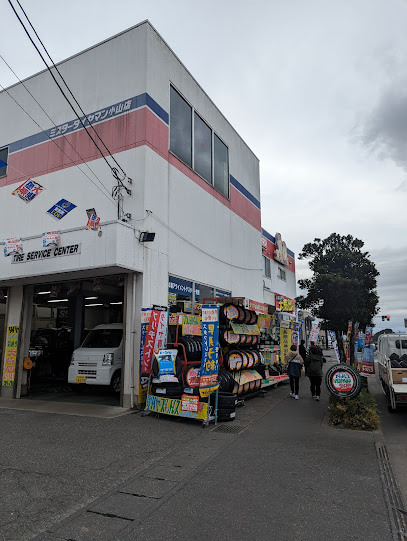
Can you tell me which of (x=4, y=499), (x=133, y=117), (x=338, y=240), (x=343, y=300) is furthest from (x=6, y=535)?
(x=338, y=240)

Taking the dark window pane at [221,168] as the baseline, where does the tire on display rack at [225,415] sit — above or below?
below

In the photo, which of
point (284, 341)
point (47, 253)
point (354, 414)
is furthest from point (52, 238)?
point (284, 341)

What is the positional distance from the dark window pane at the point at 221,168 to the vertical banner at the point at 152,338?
7.33m

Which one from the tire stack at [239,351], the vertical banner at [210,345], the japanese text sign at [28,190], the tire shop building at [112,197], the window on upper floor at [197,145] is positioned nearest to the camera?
the vertical banner at [210,345]

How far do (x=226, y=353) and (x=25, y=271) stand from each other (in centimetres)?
580

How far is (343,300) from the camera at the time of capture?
16.9m

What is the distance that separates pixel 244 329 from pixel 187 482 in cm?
630

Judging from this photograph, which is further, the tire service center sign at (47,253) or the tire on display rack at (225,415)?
the tire service center sign at (47,253)

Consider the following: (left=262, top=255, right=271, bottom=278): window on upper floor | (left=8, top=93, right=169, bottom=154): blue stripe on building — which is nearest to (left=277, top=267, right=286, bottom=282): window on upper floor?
(left=262, top=255, right=271, bottom=278): window on upper floor

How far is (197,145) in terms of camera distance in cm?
1356

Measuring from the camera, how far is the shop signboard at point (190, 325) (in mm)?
9532

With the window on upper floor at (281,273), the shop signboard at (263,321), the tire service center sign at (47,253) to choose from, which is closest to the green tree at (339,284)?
the shop signboard at (263,321)

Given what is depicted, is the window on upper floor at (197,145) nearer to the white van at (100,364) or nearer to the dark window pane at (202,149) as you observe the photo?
the dark window pane at (202,149)

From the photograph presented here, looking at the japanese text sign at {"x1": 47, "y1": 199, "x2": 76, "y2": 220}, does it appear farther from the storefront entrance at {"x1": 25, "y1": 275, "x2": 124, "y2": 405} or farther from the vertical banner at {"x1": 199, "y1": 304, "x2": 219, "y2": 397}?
the vertical banner at {"x1": 199, "y1": 304, "x2": 219, "y2": 397}
